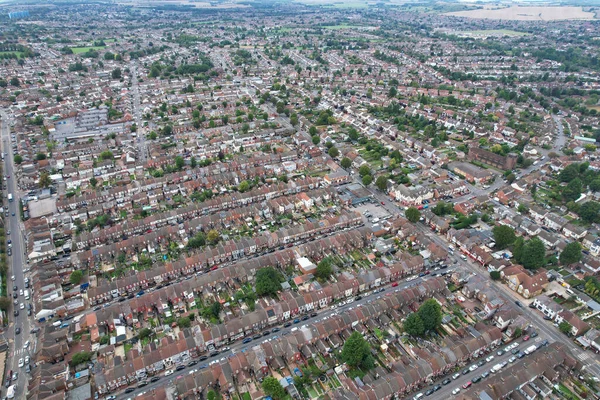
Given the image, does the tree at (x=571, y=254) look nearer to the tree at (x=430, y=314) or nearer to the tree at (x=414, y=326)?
the tree at (x=430, y=314)

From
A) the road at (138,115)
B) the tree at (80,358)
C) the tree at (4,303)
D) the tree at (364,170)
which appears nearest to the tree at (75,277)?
the tree at (4,303)

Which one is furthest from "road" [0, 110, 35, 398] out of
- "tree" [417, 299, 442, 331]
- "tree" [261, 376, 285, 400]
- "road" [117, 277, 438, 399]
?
"tree" [417, 299, 442, 331]

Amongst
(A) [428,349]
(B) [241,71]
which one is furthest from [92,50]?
(A) [428,349]

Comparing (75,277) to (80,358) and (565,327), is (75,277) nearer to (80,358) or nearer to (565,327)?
(80,358)

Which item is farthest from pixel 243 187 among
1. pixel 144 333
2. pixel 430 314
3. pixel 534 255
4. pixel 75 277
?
pixel 534 255

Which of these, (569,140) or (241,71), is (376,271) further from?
(241,71)

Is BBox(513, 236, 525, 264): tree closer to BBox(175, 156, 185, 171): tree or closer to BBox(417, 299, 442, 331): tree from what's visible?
BBox(417, 299, 442, 331): tree
